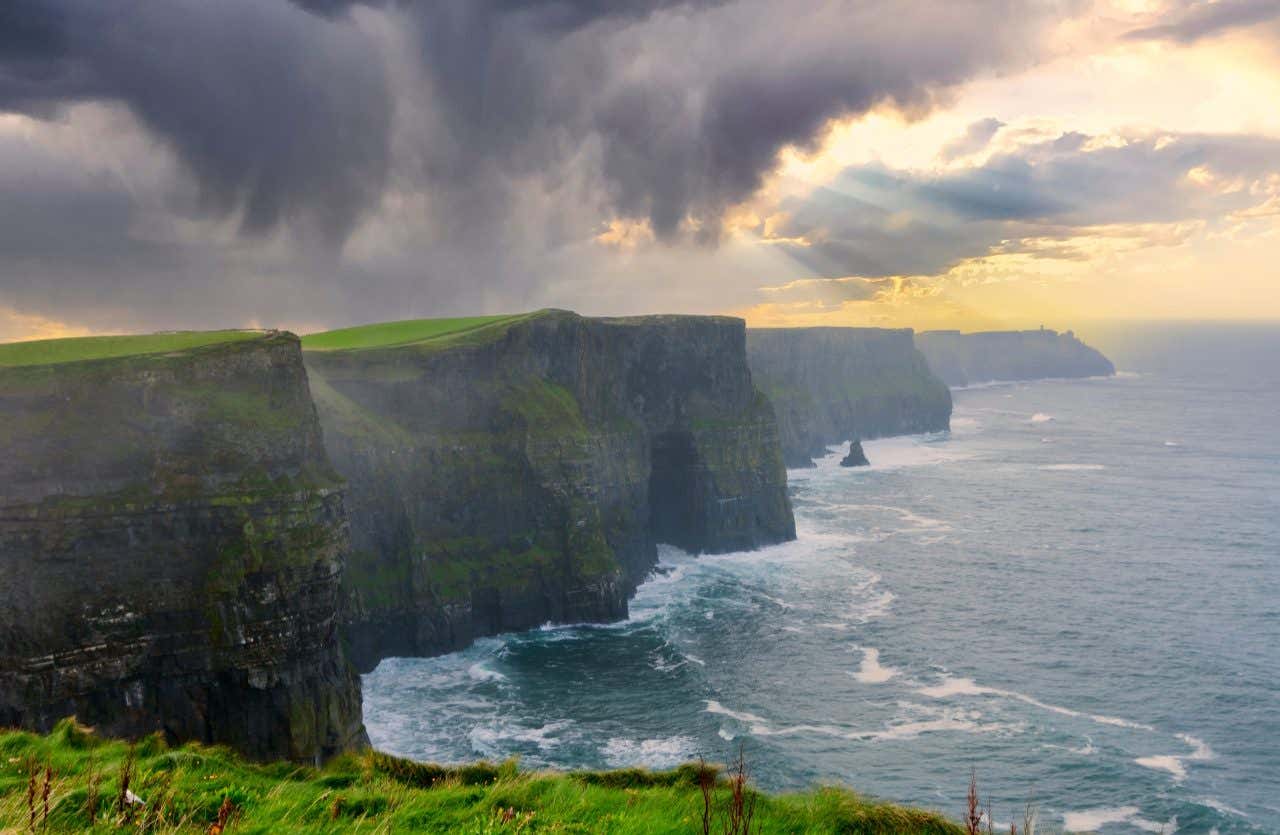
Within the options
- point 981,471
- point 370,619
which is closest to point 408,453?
point 370,619

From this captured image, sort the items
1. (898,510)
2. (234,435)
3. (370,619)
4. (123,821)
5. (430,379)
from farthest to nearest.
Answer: (898,510)
(430,379)
(370,619)
(234,435)
(123,821)

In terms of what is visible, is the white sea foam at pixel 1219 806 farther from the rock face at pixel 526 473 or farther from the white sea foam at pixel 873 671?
the rock face at pixel 526 473

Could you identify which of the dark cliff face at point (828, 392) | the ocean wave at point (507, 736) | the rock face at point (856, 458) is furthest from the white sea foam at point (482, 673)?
the rock face at point (856, 458)

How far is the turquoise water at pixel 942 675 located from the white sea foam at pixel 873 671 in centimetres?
27

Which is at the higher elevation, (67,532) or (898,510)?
(67,532)

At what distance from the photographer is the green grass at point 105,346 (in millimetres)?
50250

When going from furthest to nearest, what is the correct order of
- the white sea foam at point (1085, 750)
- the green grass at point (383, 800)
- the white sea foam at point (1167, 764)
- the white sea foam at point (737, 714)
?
the white sea foam at point (737, 714) < the white sea foam at point (1085, 750) < the white sea foam at point (1167, 764) < the green grass at point (383, 800)

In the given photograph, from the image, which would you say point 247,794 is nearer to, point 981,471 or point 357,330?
point 357,330

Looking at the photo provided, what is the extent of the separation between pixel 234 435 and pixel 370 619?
20.2m

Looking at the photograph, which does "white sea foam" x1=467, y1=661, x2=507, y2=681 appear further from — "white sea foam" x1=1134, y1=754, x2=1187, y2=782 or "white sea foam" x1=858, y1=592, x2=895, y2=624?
"white sea foam" x1=1134, y1=754, x2=1187, y2=782

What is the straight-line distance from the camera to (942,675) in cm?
5831

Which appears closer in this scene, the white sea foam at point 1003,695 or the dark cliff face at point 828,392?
the white sea foam at point 1003,695

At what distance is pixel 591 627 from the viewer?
2810 inches

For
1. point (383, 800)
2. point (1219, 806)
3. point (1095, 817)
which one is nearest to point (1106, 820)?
point (1095, 817)
